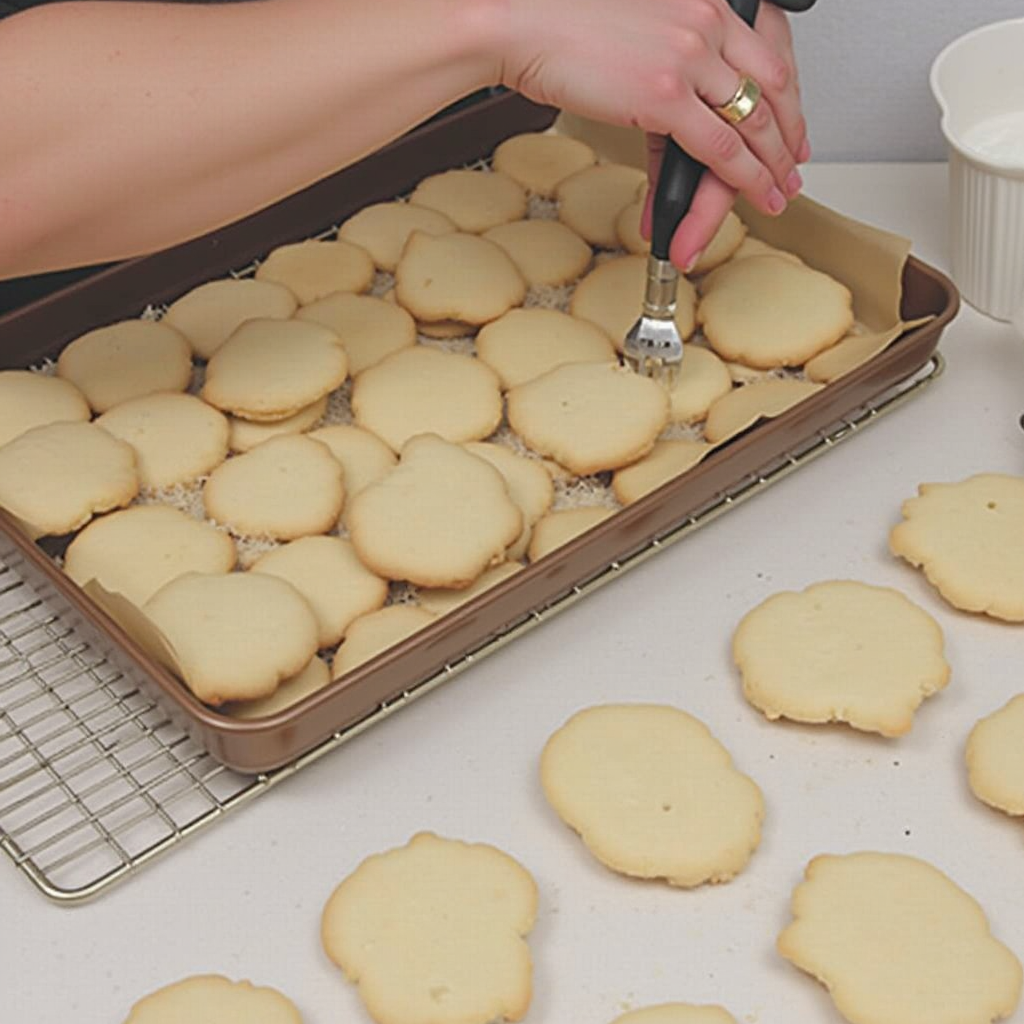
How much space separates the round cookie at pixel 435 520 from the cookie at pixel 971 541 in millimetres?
282

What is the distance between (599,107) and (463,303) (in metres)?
0.27

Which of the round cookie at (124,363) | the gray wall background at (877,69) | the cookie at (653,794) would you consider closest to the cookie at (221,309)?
the round cookie at (124,363)

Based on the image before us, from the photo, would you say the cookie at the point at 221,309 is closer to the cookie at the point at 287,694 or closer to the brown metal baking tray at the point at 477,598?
the brown metal baking tray at the point at 477,598

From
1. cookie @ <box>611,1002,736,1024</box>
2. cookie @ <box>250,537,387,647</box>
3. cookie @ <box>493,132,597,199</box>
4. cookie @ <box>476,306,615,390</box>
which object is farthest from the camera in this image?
cookie @ <box>493,132,597,199</box>

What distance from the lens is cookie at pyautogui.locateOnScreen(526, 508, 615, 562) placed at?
112 centimetres

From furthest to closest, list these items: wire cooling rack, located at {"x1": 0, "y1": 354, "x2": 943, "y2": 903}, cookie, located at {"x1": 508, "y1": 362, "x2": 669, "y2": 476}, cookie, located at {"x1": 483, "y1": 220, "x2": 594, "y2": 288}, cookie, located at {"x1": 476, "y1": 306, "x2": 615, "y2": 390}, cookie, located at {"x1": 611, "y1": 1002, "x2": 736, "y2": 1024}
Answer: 1. cookie, located at {"x1": 483, "y1": 220, "x2": 594, "y2": 288}
2. cookie, located at {"x1": 476, "y1": 306, "x2": 615, "y2": 390}
3. cookie, located at {"x1": 508, "y1": 362, "x2": 669, "y2": 476}
4. wire cooling rack, located at {"x1": 0, "y1": 354, "x2": 943, "y2": 903}
5. cookie, located at {"x1": 611, "y1": 1002, "x2": 736, "y2": 1024}

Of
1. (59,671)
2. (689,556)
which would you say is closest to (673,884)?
(689,556)

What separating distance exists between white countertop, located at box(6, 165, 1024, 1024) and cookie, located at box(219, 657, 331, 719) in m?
0.05

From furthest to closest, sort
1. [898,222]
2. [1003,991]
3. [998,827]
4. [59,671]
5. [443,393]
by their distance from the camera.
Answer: [898,222], [443,393], [59,671], [998,827], [1003,991]

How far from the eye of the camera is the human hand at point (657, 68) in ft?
3.54

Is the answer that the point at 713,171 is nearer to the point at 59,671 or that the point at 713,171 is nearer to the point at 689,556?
the point at 689,556

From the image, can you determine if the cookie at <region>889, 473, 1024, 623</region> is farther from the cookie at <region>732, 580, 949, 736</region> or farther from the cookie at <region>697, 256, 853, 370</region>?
the cookie at <region>697, 256, 853, 370</region>

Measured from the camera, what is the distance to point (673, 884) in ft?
3.04

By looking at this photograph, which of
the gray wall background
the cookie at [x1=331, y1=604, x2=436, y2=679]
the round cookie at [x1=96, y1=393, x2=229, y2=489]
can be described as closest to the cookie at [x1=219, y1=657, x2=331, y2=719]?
the cookie at [x1=331, y1=604, x2=436, y2=679]
